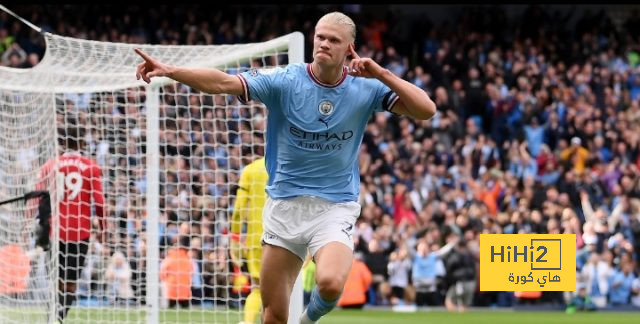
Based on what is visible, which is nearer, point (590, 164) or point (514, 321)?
point (514, 321)

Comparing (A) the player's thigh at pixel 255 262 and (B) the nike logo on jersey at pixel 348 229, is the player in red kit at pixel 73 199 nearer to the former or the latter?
(A) the player's thigh at pixel 255 262

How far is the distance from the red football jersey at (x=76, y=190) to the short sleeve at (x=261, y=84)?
412cm

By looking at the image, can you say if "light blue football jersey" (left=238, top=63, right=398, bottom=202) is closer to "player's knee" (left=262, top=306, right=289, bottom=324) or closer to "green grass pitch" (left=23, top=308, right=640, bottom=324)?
"player's knee" (left=262, top=306, right=289, bottom=324)

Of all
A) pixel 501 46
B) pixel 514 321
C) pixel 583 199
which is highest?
pixel 501 46

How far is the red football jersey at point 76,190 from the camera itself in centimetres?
1160

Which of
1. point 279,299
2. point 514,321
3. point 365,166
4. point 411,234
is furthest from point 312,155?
point 365,166

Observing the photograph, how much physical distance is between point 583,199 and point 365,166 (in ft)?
13.7

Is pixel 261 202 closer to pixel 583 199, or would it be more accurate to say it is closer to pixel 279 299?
pixel 279 299

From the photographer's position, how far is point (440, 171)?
24266 mm

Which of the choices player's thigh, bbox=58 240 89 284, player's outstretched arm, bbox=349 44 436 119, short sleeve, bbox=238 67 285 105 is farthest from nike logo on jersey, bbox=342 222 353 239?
player's thigh, bbox=58 240 89 284

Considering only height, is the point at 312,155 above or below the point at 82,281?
above

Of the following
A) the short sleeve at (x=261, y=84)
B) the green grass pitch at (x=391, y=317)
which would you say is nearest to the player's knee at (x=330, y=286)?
the short sleeve at (x=261, y=84)

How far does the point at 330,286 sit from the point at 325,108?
3.63ft

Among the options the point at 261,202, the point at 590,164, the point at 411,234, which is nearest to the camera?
the point at 261,202
